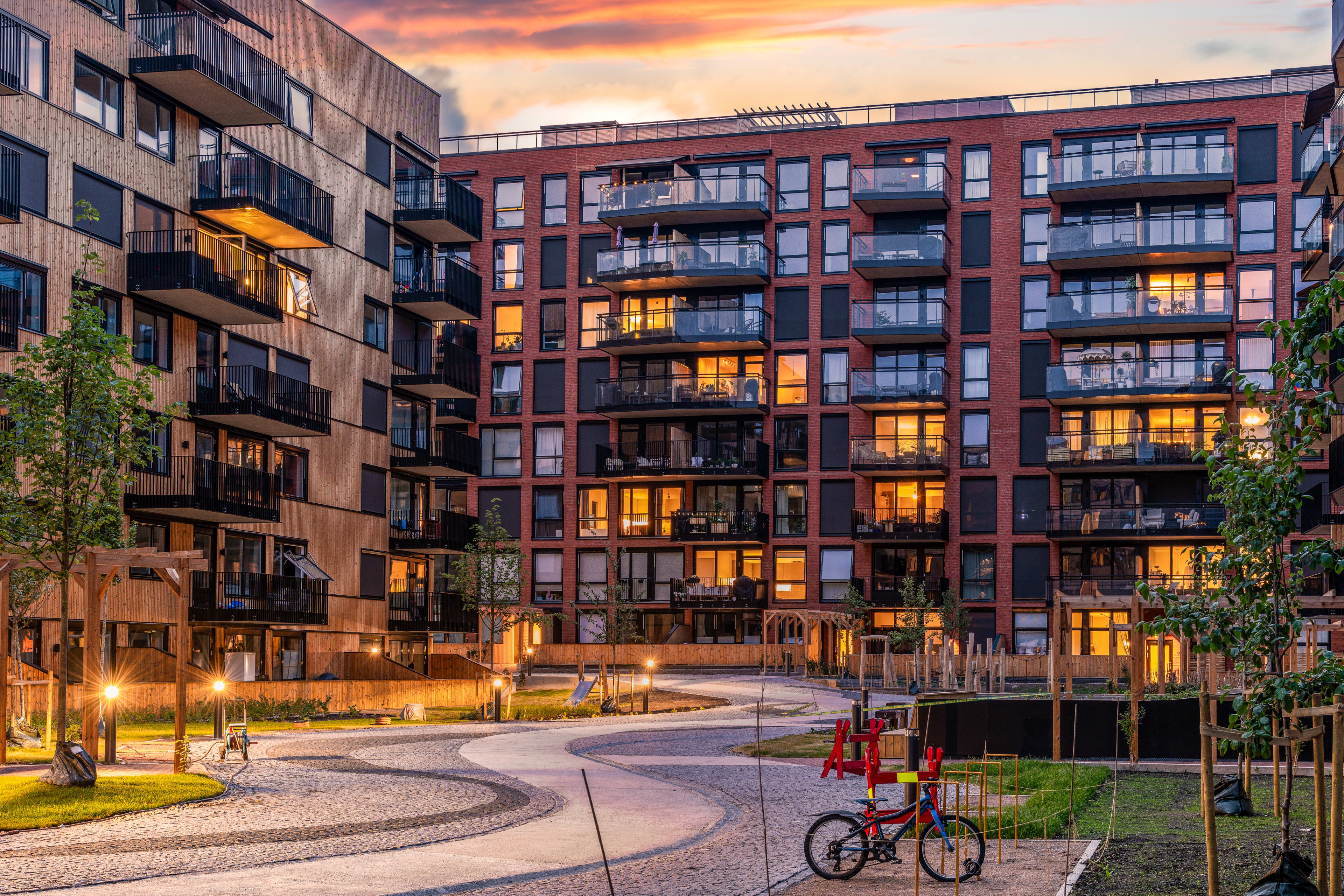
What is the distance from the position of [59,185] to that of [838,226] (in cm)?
4199

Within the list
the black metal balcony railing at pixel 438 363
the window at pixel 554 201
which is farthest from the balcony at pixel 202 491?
the window at pixel 554 201

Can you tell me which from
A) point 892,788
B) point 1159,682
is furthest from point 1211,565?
point 1159,682

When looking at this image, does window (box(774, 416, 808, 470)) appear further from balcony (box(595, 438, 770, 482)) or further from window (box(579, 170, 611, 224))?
window (box(579, 170, 611, 224))

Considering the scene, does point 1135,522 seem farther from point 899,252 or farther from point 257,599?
point 257,599

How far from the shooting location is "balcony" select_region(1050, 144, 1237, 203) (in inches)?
2480

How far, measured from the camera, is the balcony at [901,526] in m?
66.6

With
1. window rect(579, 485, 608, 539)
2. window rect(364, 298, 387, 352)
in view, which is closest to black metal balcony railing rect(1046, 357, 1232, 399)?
window rect(579, 485, 608, 539)

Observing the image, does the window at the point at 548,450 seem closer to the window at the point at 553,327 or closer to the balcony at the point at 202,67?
the window at the point at 553,327

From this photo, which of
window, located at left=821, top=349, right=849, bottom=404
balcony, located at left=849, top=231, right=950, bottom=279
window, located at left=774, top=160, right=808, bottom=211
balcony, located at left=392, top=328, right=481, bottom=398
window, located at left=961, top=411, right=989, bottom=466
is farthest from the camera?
window, located at left=774, top=160, right=808, bottom=211

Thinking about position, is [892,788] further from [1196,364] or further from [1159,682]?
[1196,364]

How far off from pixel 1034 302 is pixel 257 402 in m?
39.3

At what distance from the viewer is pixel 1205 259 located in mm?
63938

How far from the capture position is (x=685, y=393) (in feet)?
230

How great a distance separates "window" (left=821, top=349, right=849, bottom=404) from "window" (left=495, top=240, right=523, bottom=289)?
16.8 meters
